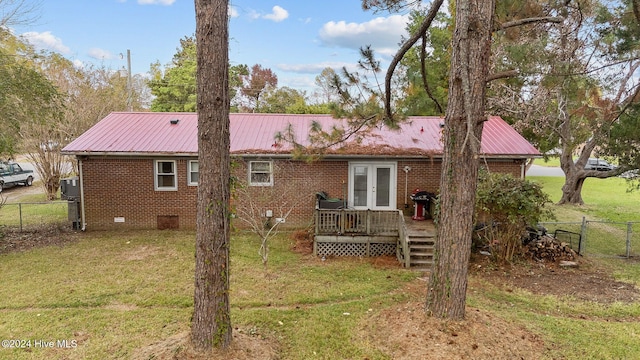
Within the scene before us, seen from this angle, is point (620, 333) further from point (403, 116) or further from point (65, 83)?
point (65, 83)

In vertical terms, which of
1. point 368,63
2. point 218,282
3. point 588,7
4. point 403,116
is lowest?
point 218,282

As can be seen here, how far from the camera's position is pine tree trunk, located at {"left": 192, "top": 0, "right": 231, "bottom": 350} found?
472cm

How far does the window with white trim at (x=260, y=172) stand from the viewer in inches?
516

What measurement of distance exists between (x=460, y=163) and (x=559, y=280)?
5466 millimetres

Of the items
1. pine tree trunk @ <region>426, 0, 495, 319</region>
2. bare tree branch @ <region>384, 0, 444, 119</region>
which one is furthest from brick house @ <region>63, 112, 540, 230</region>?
pine tree trunk @ <region>426, 0, 495, 319</region>

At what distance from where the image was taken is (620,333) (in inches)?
245

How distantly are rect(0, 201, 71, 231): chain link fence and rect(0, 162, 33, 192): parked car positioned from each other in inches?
218

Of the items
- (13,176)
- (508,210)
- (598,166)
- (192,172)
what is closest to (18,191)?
(13,176)

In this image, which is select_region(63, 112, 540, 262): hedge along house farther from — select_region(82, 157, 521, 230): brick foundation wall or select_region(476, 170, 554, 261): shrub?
select_region(476, 170, 554, 261): shrub

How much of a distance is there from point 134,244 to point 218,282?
785 cm

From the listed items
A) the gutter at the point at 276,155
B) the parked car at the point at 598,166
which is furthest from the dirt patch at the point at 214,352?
the parked car at the point at 598,166

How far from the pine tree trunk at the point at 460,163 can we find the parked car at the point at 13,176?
25738 mm

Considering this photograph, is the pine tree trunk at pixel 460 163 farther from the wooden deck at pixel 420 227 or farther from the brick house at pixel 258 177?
the brick house at pixel 258 177

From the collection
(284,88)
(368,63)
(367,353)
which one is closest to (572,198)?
(368,63)
